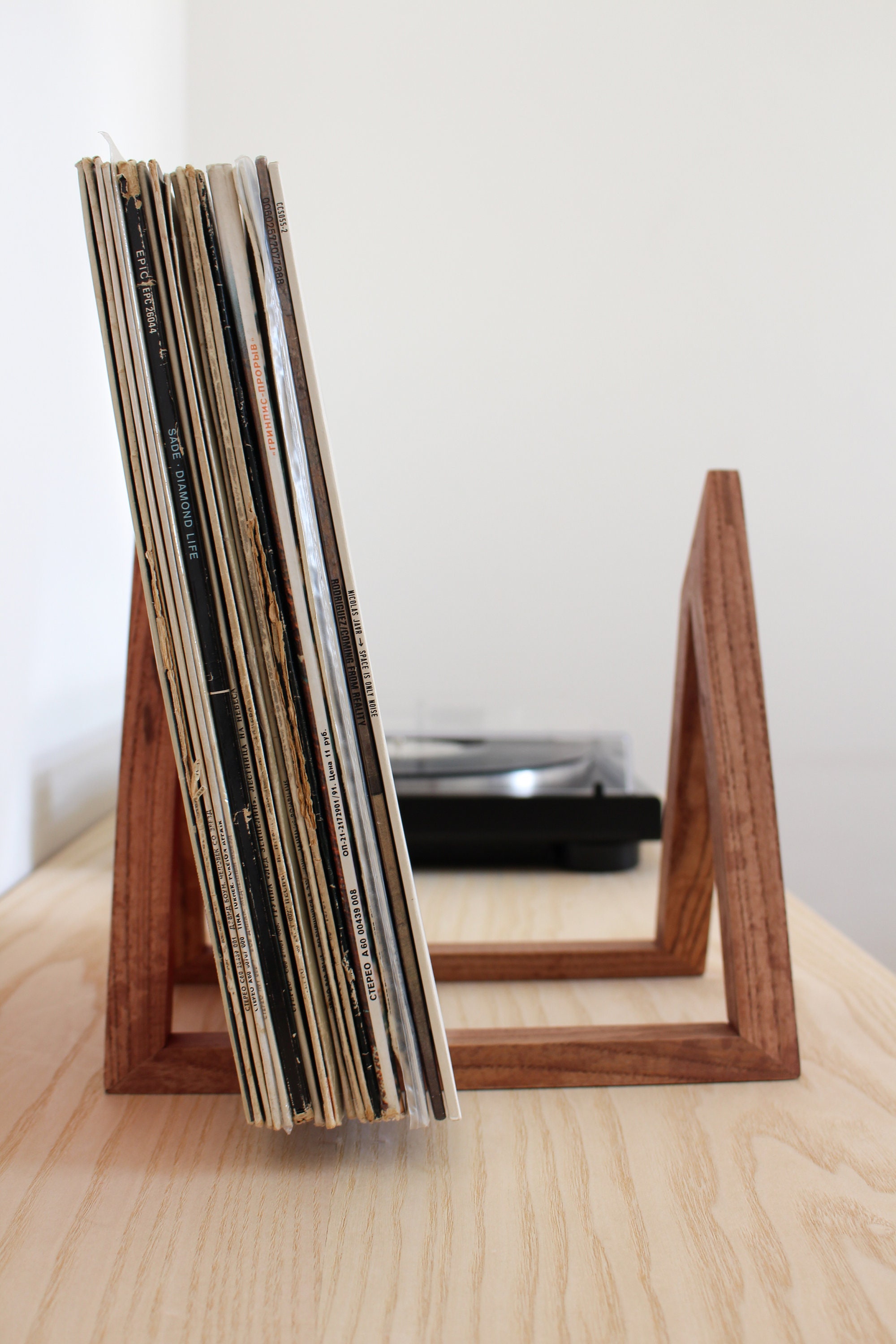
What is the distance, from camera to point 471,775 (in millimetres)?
821

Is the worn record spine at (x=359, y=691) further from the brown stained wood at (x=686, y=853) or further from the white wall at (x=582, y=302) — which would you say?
the white wall at (x=582, y=302)

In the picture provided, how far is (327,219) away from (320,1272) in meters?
1.59

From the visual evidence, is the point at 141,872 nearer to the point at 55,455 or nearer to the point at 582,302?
the point at 55,455

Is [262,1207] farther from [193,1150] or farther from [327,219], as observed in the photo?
[327,219]

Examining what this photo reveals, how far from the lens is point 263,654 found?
1.10 ft

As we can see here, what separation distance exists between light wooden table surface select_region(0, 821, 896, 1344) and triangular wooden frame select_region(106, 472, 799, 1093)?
11 millimetres

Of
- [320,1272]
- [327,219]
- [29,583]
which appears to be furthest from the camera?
[327,219]

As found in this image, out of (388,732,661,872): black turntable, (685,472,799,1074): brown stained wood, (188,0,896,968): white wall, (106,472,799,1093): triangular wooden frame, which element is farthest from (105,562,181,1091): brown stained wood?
(188,0,896,968): white wall

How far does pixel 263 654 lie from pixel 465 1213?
7.9 inches

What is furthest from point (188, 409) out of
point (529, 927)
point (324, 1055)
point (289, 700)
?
point (529, 927)

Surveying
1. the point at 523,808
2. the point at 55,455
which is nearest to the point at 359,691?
the point at 523,808

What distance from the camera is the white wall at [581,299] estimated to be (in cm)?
156

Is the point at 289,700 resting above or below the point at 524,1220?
above

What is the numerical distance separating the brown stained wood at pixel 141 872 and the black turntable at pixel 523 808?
378 mm
